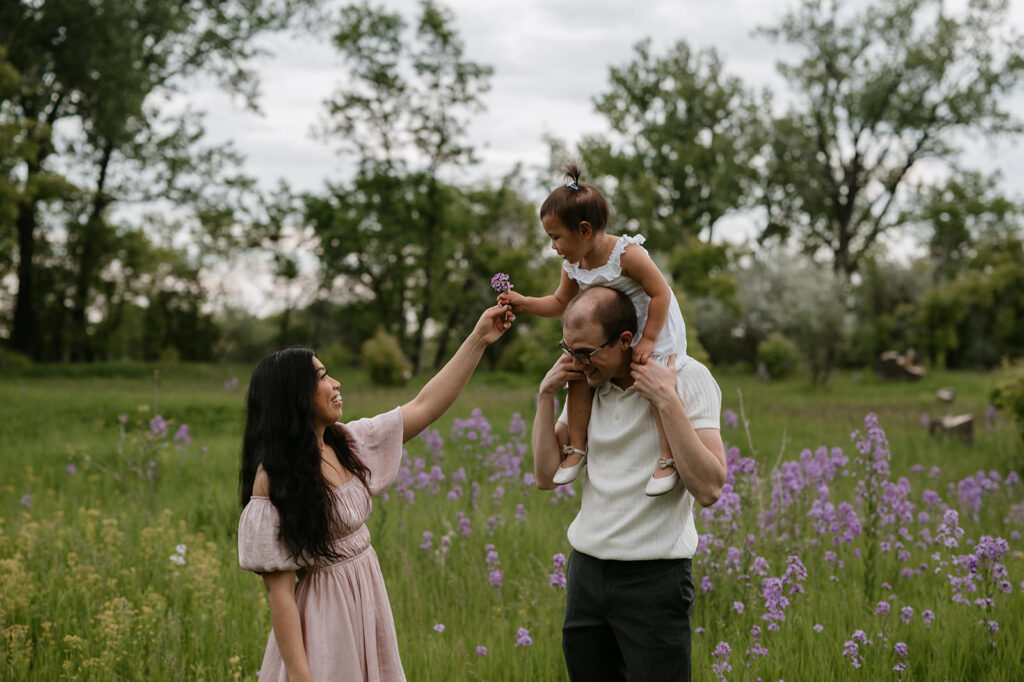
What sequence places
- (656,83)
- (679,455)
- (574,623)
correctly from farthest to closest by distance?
1. (656,83)
2. (574,623)
3. (679,455)

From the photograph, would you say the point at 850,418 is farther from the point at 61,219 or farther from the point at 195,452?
the point at 61,219

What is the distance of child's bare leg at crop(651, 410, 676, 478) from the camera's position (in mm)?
2324

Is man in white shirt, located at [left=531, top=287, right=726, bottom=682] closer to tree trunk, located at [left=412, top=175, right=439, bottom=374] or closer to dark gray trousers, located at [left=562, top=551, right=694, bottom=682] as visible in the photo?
dark gray trousers, located at [left=562, top=551, right=694, bottom=682]

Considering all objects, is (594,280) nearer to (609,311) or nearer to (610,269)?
(610,269)

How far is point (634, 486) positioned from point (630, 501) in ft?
0.16

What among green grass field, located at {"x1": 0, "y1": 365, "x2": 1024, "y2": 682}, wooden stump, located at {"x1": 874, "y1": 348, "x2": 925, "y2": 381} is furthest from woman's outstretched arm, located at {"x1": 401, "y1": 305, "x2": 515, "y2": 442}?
wooden stump, located at {"x1": 874, "y1": 348, "x2": 925, "y2": 381}

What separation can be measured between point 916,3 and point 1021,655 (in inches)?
1467

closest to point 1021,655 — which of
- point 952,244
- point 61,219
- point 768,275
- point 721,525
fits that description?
point 721,525

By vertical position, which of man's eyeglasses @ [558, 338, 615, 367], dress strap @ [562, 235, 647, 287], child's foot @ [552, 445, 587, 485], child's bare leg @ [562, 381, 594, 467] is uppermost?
dress strap @ [562, 235, 647, 287]

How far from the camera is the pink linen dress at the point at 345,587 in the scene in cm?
237

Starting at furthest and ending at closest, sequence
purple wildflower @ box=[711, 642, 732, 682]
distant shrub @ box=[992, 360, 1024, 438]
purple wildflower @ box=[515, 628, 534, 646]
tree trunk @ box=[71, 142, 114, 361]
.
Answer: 1. tree trunk @ box=[71, 142, 114, 361]
2. distant shrub @ box=[992, 360, 1024, 438]
3. purple wildflower @ box=[515, 628, 534, 646]
4. purple wildflower @ box=[711, 642, 732, 682]

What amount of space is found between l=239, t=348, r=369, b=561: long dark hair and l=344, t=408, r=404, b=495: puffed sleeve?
0.82ft

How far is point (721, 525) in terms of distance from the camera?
475cm

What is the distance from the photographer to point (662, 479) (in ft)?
7.52
